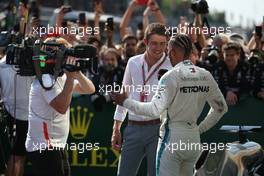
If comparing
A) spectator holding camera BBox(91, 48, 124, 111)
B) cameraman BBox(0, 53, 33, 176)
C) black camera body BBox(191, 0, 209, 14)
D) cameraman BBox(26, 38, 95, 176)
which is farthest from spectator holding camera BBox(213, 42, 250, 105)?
cameraman BBox(26, 38, 95, 176)

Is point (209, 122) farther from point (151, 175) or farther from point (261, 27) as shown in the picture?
point (261, 27)

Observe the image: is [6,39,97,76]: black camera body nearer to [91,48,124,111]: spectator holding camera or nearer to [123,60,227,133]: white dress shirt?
[123,60,227,133]: white dress shirt

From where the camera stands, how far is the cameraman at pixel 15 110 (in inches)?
373

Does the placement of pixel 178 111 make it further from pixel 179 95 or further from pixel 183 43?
pixel 183 43

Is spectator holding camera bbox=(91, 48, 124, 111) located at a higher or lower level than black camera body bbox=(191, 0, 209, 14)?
lower

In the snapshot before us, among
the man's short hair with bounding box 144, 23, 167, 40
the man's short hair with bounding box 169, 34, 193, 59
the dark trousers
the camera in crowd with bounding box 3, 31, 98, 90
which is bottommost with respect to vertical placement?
the dark trousers

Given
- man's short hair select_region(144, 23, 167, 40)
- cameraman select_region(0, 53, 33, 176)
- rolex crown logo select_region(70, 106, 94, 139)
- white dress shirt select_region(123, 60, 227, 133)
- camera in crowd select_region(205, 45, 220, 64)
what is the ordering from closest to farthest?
white dress shirt select_region(123, 60, 227, 133) < man's short hair select_region(144, 23, 167, 40) < cameraman select_region(0, 53, 33, 176) < camera in crowd select_region(205, 45, 220, 64) < rolex crown logo select_region(70, 106, 94, 139)

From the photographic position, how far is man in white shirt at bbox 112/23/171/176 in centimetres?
801

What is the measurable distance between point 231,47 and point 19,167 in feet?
10.1

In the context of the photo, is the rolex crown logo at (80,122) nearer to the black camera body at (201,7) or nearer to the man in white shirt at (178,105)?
the black camera body at (201,7)

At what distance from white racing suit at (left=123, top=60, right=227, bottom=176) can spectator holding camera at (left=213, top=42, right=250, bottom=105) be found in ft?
10.9

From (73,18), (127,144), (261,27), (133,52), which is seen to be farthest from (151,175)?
(73,18)

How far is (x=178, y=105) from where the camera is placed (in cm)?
696

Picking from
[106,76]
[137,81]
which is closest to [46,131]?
[137,81]
